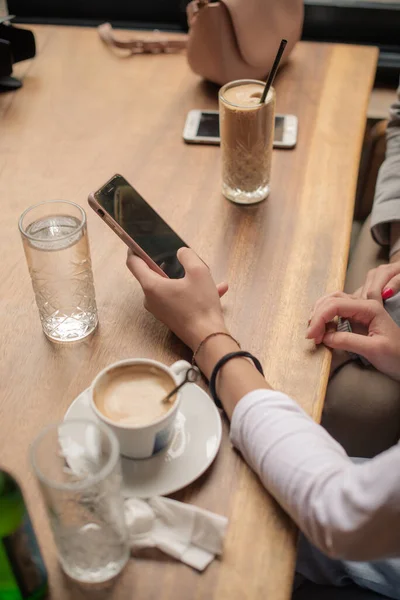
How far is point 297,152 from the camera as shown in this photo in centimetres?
133

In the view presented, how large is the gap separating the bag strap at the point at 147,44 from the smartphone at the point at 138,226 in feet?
2.55

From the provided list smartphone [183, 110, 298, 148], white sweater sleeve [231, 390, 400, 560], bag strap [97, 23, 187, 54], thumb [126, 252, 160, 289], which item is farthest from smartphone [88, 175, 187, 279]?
bag strap [97, 23, 187, 54]

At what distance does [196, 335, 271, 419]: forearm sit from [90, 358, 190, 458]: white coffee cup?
0.09m

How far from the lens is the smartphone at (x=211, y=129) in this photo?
134cm

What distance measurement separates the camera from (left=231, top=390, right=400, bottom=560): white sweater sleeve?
649 millimetres

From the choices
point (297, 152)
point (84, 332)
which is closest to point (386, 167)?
point (297, 152)

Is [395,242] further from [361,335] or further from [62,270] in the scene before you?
[62,270]

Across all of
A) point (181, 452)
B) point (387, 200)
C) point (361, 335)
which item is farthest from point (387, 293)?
point (181, 452)

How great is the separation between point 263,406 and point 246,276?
1.03 ft

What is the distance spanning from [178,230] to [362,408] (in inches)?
18.5

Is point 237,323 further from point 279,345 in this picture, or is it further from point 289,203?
point 289,203

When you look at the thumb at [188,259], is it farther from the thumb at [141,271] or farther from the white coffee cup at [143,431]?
the white coffee cup at [143,431]

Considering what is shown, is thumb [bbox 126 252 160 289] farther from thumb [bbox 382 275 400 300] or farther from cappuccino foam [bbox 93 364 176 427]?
thumb [bbox 382 275 400 300]

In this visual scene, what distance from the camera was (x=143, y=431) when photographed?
27.9 inches
